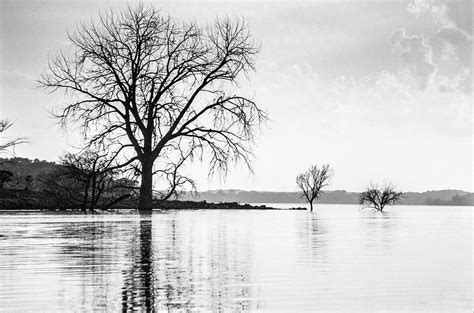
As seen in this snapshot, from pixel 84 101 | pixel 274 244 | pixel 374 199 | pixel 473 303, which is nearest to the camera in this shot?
pixel 473 303

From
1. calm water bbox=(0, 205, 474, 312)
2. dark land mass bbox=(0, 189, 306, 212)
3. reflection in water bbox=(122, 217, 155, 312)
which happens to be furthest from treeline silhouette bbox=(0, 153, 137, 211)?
reflection in water bbox=(122, 217, 155, 312)

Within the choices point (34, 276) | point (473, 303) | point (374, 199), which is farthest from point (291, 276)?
point (374, 199)

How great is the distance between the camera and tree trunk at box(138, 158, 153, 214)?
35219mm

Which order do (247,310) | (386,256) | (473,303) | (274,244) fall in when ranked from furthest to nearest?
(274,244), (386,256), (473,303), (247,310)

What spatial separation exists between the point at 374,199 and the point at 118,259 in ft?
248

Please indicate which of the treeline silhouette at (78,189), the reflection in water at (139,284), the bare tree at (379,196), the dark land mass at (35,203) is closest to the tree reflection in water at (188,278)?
the reflection in water at (139,284)

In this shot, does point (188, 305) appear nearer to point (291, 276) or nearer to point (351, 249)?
point (291, 276)

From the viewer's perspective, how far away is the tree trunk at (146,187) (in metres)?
35.2

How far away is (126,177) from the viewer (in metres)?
35.5

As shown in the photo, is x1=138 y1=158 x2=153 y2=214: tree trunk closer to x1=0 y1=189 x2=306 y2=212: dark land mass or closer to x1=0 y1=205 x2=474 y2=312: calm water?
x1=0 y1=189 x2=306 y2=212: dark land mass

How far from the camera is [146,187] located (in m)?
35.7

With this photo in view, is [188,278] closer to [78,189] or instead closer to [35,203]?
[78,189]

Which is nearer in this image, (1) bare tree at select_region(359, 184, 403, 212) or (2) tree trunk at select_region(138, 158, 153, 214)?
(2) tree trunk at select_region(138, 158, 153, 214)

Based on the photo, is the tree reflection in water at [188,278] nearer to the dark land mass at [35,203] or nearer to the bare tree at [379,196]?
the dark land mass at [35,203]
